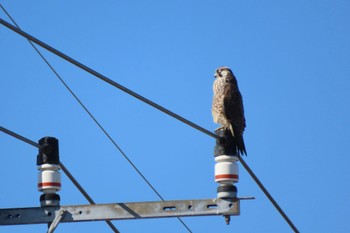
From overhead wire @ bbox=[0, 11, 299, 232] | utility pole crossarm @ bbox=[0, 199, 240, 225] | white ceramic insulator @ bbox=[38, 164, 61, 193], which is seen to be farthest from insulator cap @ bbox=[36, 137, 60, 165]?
overhead wire @ bbox=[0, 11, 299, 232]

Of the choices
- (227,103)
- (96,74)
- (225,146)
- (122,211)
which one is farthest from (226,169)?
(227,103)

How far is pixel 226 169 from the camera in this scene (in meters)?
8.91

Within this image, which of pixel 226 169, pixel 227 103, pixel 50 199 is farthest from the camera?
pixel 227 103

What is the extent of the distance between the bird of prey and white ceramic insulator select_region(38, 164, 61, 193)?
7.83 feet

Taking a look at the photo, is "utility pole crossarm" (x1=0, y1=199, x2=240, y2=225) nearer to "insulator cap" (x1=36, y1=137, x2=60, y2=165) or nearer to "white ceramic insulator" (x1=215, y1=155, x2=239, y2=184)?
"white ceramic insulator" (x1=215, y1=155, x2=239, y2=184)

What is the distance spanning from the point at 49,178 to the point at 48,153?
0.78ft

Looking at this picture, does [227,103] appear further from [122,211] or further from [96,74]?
[96,74]

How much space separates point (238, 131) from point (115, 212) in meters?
2.50

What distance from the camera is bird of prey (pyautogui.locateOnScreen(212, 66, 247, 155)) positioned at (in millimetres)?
11705

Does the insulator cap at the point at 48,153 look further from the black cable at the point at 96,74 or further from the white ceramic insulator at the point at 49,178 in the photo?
the black cable at the point at 96,74

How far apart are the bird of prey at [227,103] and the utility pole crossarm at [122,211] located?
7.54 ft

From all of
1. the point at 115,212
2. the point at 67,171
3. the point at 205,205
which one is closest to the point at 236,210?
the point at 205,205

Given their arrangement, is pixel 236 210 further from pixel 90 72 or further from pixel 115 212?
pixel 90 72

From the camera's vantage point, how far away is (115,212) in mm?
9008
